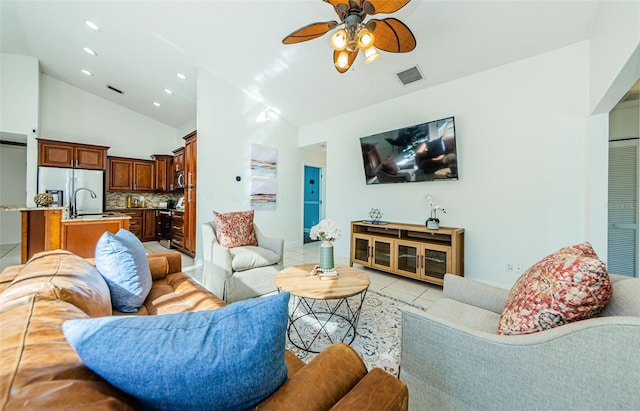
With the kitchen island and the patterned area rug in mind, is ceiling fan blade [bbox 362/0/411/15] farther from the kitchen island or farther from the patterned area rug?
the kitchen island

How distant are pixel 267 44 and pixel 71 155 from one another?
4.87 metres

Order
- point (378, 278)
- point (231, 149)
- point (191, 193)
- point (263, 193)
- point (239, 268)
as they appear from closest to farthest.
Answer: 1. point (239, 268)
2. point (378, 278)
3. point (191, 193)
4. point (231, 149)
5. point (263, 193)

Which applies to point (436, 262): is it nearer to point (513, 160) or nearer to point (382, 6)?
point (513, 160)

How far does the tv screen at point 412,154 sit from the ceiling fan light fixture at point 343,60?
1612 mm

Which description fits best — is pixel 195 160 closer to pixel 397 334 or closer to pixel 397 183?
pixel 397 183

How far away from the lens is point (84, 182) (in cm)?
503

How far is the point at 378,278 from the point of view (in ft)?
11.1

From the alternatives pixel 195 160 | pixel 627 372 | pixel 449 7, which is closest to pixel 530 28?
pixel 449 7

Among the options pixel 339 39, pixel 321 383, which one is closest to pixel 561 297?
pixel 321 383

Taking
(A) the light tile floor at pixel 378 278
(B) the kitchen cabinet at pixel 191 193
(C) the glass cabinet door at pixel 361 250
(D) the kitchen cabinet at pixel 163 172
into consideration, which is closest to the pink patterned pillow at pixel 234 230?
(A) the light tile floor at pixel 378 278

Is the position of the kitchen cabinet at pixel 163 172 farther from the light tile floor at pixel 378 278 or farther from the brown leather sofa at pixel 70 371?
the brown leather sofa at pixel 70 371

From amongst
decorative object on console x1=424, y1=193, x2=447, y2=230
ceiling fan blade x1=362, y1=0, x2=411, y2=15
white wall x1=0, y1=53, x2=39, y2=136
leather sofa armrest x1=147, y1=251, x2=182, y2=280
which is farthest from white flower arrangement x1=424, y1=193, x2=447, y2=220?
white wall x1=0, y1=53, x2=39, y2=136

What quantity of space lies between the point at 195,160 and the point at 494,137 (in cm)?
441

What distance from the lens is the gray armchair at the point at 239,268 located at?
2461mm
